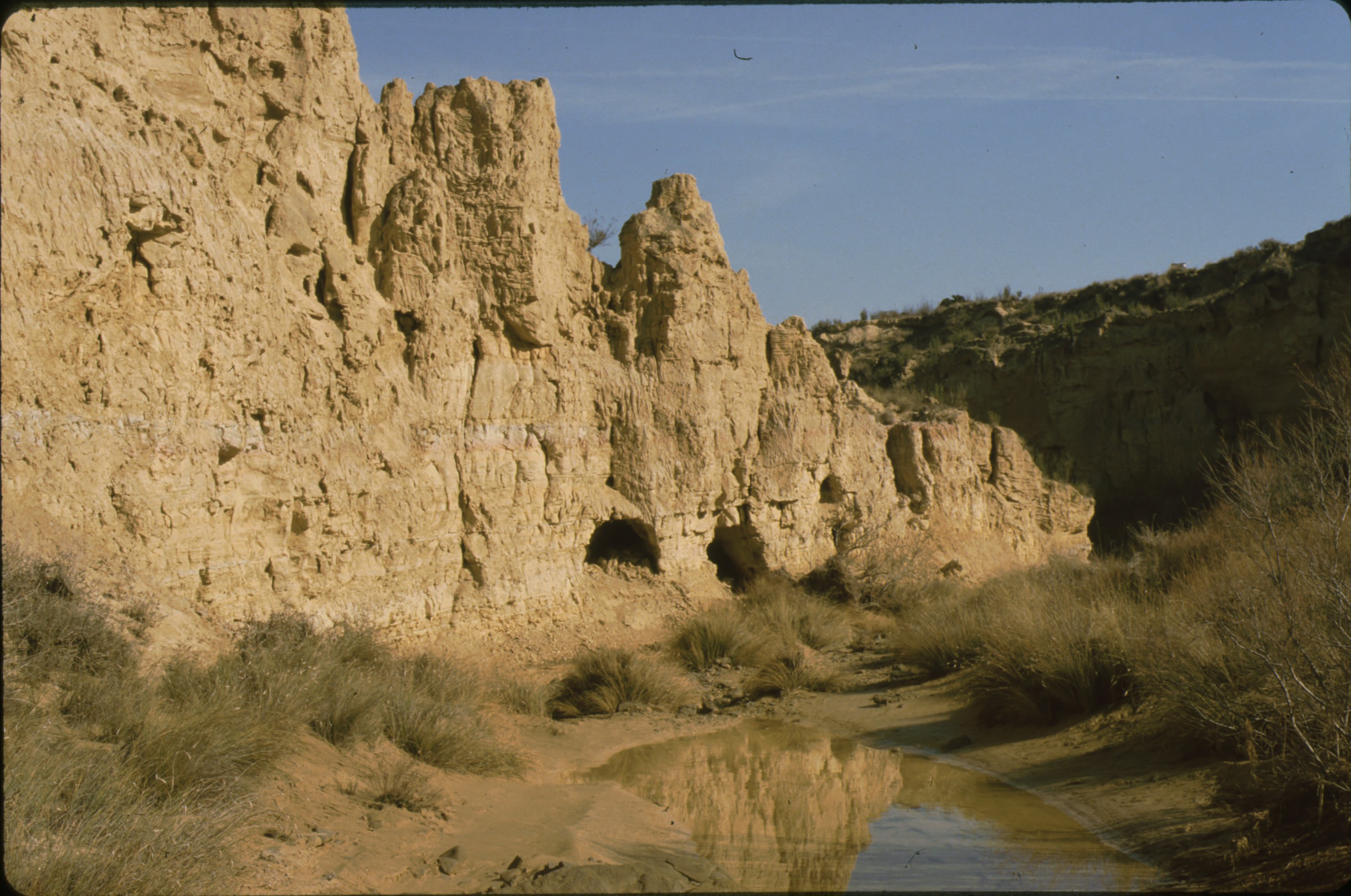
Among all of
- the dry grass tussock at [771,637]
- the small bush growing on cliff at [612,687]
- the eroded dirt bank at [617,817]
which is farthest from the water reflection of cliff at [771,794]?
the dry grass tussock at [771,637]

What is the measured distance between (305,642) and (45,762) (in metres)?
3.21

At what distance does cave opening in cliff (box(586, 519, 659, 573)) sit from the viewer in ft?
45.2

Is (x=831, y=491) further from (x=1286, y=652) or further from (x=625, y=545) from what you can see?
(x=1286, y=652)

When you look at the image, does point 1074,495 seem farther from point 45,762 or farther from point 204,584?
point 45,762

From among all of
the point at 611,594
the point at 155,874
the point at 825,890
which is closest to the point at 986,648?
the point at 611,594

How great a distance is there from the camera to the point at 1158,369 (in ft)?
93.7

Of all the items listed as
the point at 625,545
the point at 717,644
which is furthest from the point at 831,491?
the point at 717,644

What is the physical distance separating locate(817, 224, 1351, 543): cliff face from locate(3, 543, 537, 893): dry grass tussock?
69.1 feet

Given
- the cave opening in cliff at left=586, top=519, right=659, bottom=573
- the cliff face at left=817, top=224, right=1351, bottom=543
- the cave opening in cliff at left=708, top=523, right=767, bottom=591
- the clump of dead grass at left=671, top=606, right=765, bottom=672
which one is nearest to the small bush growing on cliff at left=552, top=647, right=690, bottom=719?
the clump of dead grass at left=671, top=606, right=765, bottom=672

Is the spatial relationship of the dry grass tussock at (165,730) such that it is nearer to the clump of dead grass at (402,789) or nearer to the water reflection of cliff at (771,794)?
the clump of dead grass at (402,789)

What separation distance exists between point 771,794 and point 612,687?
8.98 feet

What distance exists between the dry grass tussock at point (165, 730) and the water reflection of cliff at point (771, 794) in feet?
4.83

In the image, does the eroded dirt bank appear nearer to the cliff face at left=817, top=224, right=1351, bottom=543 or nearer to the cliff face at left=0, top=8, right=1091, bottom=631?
the cliff face at left=0, top=8, right=1091, bottom=631

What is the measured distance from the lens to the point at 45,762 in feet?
16.9
